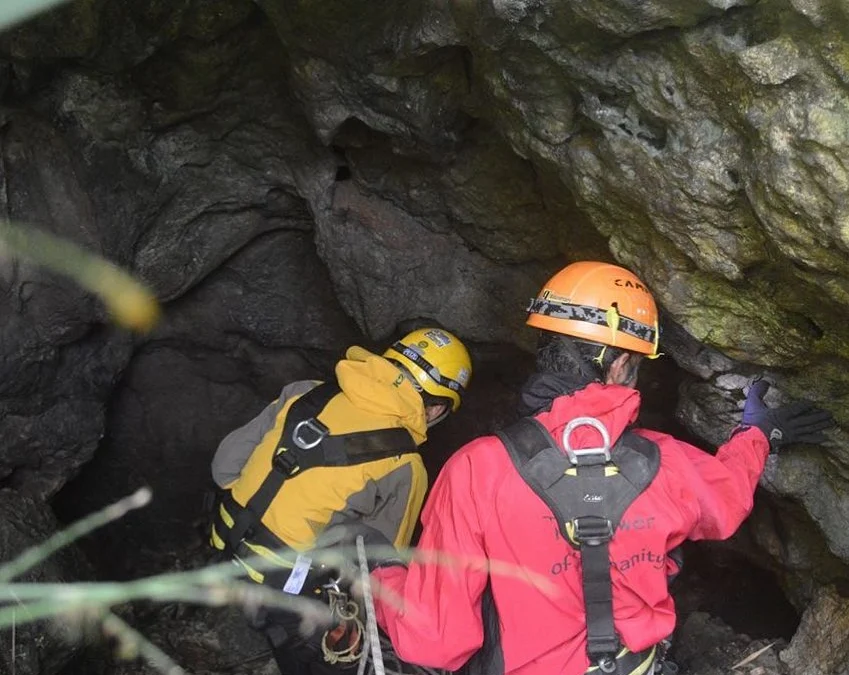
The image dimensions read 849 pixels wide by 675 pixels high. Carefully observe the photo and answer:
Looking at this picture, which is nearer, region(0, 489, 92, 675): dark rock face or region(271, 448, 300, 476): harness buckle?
region(271, 448, 300, 476): harness buckle

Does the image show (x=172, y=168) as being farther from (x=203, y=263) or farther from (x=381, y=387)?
(x=381, y=387)

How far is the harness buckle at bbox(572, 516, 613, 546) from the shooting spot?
2764 millimetres

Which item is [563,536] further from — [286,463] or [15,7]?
[15,7]

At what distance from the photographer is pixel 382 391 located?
4156mm

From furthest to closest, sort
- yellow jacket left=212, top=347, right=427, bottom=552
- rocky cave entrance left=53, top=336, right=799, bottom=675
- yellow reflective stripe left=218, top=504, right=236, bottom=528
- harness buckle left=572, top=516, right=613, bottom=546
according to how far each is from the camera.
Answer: rocky cave entrance left=53, top=336, right=799, bottom=675, yellow reflective stripe left=218, top=504, right=236, bottom=528, yellow jacket left=212, top=347, right=427, bottom=552, harness buckle left=572, top=516, right=613, bottom=546

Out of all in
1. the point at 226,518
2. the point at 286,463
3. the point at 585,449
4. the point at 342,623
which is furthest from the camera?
the point at 226,518

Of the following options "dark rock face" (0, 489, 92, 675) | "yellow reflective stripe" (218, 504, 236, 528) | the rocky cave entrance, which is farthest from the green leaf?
the rocky cave entrance

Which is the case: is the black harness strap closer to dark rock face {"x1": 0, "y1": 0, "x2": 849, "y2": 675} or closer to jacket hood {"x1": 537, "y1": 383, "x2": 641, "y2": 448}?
dark rock face {"x1": 0, "y1": 0, "x2": 849, "y2": 675}

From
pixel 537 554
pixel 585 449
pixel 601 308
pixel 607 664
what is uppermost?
pixel 601 308

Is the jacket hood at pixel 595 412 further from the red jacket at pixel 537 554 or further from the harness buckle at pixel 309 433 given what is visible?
the harness buckle at pixel 309 433

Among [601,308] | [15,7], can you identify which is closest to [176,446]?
[601,308]

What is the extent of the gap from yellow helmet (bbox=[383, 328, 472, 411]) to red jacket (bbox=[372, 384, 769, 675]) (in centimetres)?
145

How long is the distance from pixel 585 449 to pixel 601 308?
65 cm

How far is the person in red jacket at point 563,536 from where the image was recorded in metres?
2.83
